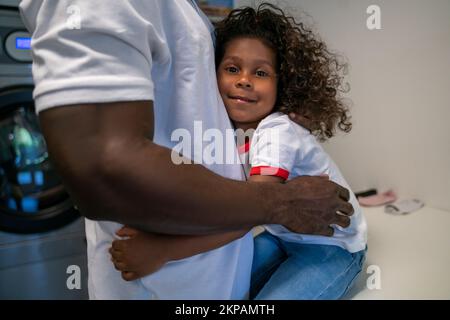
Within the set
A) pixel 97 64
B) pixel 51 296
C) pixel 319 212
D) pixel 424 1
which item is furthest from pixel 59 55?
pixel 424 1

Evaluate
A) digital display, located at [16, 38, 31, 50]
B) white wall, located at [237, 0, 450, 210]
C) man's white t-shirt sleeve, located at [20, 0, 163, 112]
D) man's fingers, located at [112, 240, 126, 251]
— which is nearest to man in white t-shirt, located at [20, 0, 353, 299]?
man's white t-shirt sleeve, located at [20, 0, 163, 112]

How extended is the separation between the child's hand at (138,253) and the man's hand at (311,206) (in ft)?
0.64

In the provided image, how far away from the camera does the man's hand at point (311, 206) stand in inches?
20.4

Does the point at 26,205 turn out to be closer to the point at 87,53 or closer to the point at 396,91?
the point at 87,53

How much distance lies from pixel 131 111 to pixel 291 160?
1.16ft

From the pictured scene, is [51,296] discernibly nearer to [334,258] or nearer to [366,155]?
[334,258]

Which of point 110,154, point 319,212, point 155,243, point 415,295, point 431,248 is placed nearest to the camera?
point 110,154

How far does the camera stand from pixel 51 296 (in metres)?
1.11

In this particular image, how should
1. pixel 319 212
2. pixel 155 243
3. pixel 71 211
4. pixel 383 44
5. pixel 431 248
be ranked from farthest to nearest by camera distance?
pixel 383 44, pixel 71 211, pixel 431 248, pixel 319 212, pixel 155 243

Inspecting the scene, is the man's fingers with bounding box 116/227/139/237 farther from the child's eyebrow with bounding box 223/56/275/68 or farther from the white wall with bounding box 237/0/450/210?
the white wall with bounding box 237/0/450/210

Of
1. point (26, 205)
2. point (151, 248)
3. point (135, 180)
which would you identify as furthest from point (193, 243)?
point (26, 205)

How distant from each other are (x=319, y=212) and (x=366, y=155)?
41.7 inches

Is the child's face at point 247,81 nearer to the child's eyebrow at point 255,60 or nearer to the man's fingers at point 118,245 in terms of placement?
the child's eyebrow at point 255,60

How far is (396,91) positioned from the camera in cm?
133
